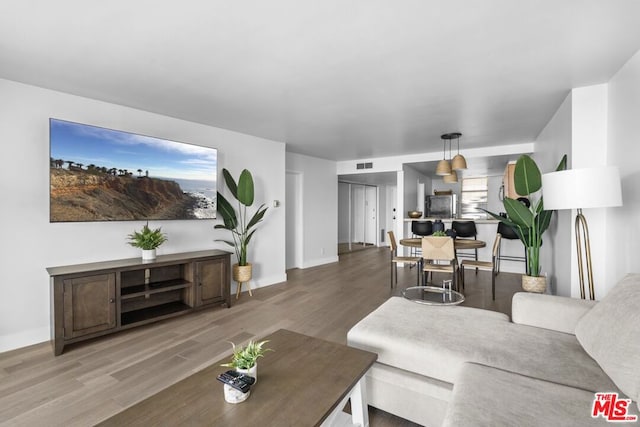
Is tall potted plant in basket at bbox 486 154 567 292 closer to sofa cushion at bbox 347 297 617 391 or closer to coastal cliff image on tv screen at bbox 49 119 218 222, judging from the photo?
sofa cushion at bbox 347 297 617 391

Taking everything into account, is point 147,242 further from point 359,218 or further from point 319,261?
point 359,218

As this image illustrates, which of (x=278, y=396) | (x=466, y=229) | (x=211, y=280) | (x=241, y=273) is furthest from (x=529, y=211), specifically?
(x=211, y=280)

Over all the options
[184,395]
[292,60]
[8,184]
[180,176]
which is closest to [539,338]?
[184,395]

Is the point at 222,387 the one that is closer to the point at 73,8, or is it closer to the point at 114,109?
the point at 73,8

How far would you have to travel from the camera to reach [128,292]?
2.97 meters

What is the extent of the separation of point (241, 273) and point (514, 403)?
3479 millimetres

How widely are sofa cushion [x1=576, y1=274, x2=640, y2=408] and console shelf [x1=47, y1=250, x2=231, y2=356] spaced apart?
3.37 m

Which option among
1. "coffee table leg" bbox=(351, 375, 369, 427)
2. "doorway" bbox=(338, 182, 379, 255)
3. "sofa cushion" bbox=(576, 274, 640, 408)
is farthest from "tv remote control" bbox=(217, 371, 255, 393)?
"doorway" bbox=(338, 182, 379, 255)

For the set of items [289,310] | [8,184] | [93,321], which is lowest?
[289,310]

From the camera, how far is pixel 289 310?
3.64 m

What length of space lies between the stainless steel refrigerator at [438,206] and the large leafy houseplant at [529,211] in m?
5.00

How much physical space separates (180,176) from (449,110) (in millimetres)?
3302

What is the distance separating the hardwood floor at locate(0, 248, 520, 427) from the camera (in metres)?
1.88

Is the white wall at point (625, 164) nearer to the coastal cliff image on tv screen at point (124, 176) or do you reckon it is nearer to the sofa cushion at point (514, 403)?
the sofa cushion at point (514, 403)
